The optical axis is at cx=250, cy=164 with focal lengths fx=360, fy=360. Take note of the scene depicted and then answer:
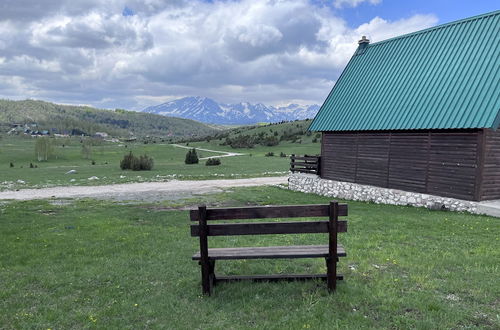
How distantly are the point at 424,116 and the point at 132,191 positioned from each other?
18681 millimetres

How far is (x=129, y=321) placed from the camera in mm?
5844

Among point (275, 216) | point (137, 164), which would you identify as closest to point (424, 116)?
point (275, 216)

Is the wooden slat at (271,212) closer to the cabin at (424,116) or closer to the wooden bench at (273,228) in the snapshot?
the wooden bench at (273,228)

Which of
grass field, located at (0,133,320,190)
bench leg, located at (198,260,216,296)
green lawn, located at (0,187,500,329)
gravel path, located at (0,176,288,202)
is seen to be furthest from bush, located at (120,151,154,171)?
bench leg, located at (198,260,216,296)

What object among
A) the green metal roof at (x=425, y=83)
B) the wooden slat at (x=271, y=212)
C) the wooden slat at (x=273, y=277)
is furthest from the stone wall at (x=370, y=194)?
the wooden slat at (x=271, y=212)

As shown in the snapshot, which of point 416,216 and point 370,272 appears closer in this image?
point 370,272

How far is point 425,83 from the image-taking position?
1933 centimetres

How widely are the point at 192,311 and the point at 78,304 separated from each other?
2.20 m

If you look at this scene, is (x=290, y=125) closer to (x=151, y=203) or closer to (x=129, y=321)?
(x=151, y=203)

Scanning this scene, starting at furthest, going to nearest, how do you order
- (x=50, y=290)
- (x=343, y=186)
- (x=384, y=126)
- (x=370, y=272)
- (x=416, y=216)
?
(x=343, y=186), (x=384, y=126), (x=416, y=216), (x=370, y=272), (x=50, y=290)

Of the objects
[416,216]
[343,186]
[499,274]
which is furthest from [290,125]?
[499,274]

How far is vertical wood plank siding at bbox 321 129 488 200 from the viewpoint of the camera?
16.1 m

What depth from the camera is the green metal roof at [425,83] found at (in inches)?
649

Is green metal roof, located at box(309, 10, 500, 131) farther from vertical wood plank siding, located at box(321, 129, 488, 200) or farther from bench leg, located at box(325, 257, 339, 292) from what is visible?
bench leg, located at box(325, 257, 339, 292)
